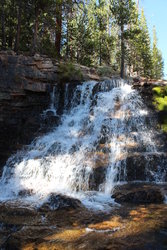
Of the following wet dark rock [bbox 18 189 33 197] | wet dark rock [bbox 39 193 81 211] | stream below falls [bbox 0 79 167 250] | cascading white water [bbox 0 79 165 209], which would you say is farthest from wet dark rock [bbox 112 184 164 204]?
wet dark rock [bbox 18 189 33 197]

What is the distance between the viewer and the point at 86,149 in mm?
11211

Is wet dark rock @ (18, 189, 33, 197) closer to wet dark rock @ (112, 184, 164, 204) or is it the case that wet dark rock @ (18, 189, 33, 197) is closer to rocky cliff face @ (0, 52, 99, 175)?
wet dark rock @ (112, 184, 164, 204)

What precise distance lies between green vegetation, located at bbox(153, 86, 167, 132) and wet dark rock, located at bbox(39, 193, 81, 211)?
6541 mm

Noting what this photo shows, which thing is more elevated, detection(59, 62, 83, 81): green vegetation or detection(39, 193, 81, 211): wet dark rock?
detection(59, 62, 83, 81): green vegetation

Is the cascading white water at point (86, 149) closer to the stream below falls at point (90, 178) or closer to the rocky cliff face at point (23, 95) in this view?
the stream below falls at point (90, 178)

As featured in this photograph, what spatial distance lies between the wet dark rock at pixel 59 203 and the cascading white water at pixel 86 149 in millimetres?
489

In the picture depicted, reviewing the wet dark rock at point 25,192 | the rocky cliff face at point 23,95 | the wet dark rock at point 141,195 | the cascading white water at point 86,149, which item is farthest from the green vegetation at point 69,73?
the wet dark rock at point 141,195

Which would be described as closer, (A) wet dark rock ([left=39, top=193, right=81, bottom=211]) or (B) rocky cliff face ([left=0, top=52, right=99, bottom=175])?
(A) wet dark rock ([left=39, top=193, right=81, bottom=211])

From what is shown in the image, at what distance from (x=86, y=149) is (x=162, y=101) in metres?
5.15

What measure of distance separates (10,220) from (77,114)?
28.2 feet

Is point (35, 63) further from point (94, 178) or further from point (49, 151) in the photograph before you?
point (94, 178)

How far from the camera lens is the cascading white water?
941 centimetres

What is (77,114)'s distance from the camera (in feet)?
47.3

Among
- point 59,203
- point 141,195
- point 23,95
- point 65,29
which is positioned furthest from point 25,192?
point 65,29
